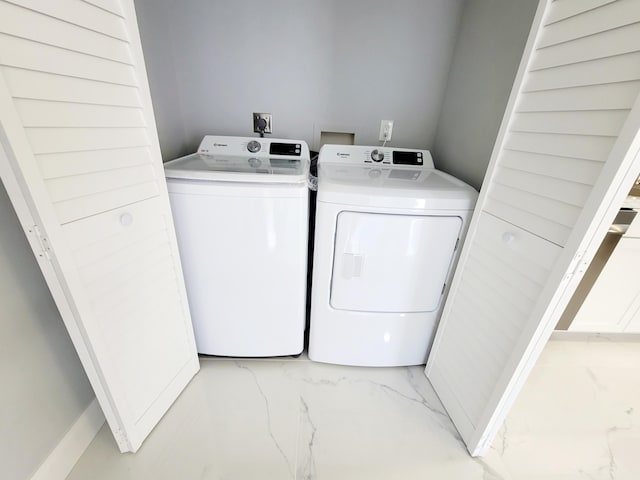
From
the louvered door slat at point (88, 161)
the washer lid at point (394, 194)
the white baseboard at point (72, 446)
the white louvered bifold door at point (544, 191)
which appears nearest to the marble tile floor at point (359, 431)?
the white baseboard at point (72, 446)

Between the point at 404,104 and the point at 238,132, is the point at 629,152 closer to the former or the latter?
the point at 404,104

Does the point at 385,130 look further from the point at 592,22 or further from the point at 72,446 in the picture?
the point at 72,446

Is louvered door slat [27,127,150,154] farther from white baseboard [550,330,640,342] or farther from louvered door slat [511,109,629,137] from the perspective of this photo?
white baseboard [550,330,640,342]

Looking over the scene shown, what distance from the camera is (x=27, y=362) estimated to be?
3.03 ft

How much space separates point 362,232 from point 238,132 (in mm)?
1154

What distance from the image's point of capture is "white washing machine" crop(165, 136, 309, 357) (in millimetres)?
1181

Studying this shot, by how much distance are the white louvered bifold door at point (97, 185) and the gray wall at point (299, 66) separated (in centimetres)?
63

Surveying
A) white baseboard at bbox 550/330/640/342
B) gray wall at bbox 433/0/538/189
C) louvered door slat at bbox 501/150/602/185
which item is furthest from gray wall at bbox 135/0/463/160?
white baseboard at bbox 550/330/640/342

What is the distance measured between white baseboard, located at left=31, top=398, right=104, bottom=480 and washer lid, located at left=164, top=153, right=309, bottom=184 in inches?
43.3

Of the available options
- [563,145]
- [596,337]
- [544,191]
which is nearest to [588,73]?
[563,145]

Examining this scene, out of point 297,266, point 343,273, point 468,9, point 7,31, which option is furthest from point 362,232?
point 468,9

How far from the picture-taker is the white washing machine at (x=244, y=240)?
1.18 metres

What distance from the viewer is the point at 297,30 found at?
1610 millimetres

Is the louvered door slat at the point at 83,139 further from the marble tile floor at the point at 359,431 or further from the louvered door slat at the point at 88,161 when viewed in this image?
the marble tile floor at the point at 359,431
